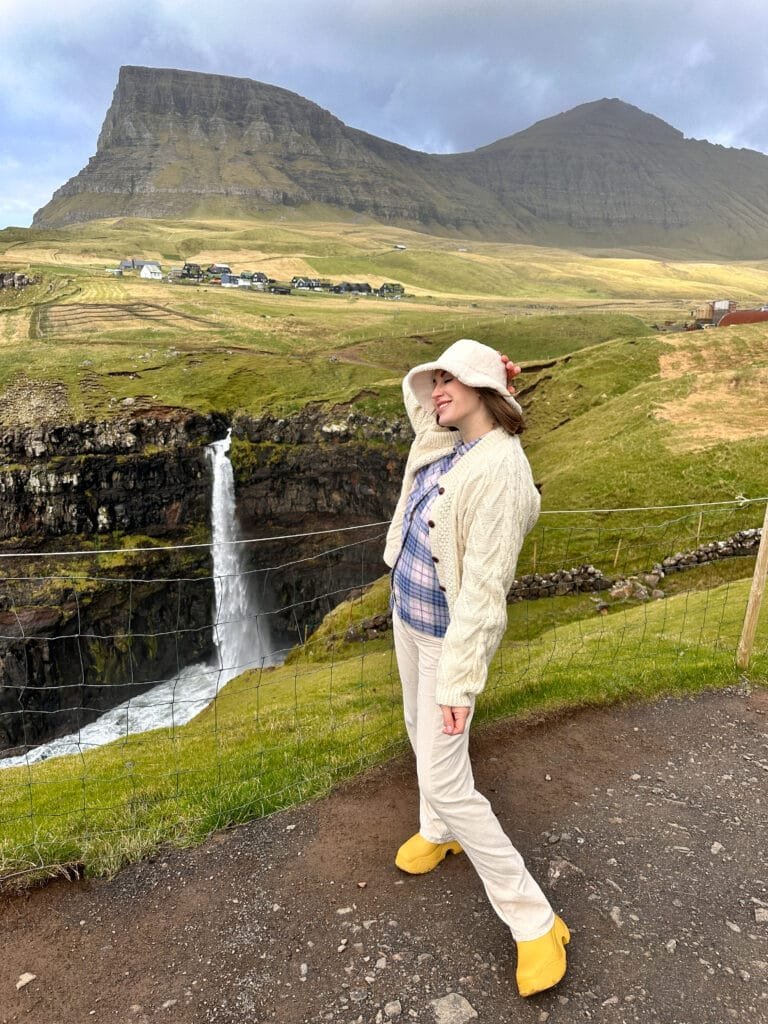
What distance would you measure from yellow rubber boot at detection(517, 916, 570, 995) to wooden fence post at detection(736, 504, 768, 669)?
661 cm

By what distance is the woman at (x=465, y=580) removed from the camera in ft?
13.9

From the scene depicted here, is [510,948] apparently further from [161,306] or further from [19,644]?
[161,306]

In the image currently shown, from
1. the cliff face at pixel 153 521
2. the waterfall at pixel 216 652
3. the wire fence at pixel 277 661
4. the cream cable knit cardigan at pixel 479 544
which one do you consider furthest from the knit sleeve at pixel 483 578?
the cliff face at pixel 153 521

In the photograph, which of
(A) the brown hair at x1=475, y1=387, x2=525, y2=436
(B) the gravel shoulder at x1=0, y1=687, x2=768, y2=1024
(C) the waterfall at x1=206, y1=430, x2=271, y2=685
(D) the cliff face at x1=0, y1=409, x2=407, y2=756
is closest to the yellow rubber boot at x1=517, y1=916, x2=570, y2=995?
(B) the gravel shoulder at x1=0, y1=687, x2=768, y2=1024

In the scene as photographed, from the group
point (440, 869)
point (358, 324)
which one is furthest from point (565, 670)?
point (358, 324)

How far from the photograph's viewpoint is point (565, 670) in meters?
10.4

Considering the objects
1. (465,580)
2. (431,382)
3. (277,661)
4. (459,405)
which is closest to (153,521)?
(277,661)

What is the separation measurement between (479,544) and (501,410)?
97cm

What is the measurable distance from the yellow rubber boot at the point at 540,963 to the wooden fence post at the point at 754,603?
6.61 metres

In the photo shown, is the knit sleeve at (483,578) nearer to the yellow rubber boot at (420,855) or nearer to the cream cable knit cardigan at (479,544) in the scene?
the cream cable knit cardigan at (479,544)

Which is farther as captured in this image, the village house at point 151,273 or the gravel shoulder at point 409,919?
the village house at point 151,273

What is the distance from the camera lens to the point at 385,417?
174 feet

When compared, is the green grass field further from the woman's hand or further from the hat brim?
the hat brim

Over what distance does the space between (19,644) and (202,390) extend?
27.6 meters
